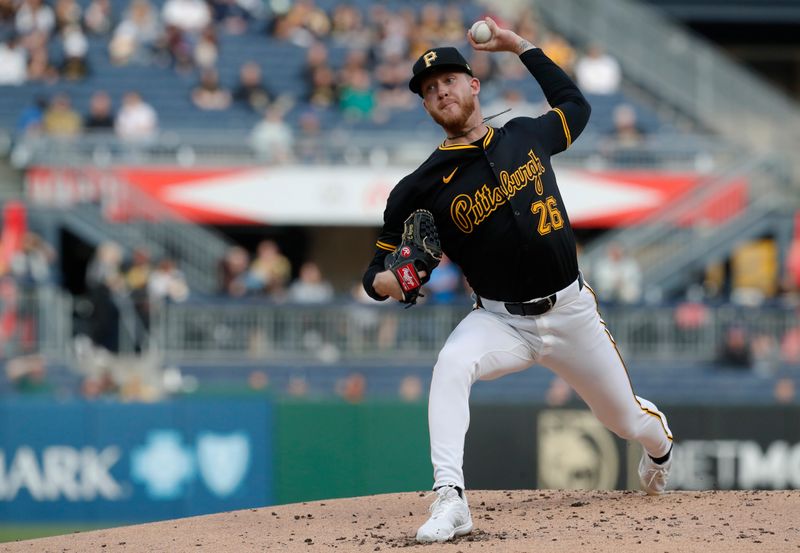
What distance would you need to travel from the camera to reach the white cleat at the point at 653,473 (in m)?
7.42

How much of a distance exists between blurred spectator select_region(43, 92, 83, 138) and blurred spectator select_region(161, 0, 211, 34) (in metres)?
2.42

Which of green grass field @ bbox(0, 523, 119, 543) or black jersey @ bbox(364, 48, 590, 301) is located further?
green grass field @ bbox(0, 523, 119, 543)

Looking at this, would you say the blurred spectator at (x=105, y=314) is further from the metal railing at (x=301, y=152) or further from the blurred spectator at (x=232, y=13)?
the blurred spectator at (x=232, y=13)

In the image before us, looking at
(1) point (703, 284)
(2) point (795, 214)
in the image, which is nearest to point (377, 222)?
(1) point (703, 284)

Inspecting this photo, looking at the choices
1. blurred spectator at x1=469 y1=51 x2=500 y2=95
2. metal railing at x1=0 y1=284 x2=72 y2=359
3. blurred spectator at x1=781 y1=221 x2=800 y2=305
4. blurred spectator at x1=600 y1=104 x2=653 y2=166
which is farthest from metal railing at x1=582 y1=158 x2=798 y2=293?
metal railing at x1=0 y1=284 x2=72 y2=359

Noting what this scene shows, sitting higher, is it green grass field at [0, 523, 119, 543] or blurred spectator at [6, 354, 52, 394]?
blurred spectator at [6, 354, 52, 394]

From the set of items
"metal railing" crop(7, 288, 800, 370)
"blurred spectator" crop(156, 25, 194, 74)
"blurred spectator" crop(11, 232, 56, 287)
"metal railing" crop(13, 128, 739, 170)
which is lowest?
"metal railing" crop(7, 288, 800, 370)

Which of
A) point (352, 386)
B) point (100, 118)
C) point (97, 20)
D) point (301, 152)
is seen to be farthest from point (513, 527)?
point (97, 20)

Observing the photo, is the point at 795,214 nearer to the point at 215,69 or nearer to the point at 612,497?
Result: the point at 215,69

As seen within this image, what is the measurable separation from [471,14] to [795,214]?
5.79 metres

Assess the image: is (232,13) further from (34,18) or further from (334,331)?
(334,331)

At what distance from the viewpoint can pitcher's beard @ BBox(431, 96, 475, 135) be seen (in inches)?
251

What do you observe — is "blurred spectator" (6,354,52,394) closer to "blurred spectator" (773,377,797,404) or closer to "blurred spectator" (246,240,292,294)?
"blurred spectator" (246,240,292,294)

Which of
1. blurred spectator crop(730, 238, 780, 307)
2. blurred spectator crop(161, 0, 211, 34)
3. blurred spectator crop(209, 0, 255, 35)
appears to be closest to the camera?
blurred spectator crop(730, 238, 780, 307)
